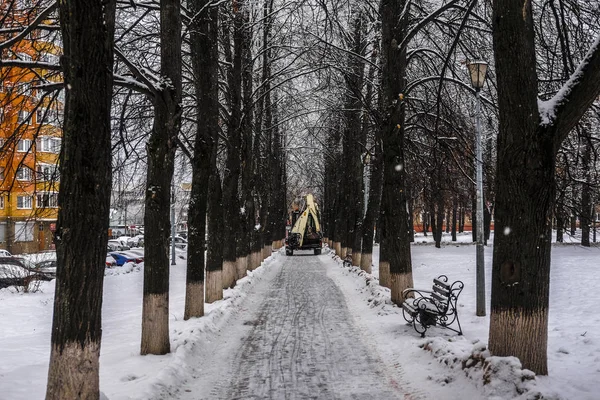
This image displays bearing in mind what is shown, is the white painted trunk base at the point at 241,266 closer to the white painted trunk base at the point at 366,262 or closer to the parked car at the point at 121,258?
the white painted trunk base at the point at 366,262

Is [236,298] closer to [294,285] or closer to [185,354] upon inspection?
[294,285]

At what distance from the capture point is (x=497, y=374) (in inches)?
229

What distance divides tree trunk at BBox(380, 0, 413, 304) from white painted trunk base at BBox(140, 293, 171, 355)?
5.90m

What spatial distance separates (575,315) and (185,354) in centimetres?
824

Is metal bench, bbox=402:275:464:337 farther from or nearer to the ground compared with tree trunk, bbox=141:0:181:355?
nearer to the ground

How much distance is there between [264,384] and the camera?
22.7 ft

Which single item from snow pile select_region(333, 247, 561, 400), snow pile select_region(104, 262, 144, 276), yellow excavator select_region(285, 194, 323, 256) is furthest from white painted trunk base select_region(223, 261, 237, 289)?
yellow excavator select_region(285, 194, 323, 256)

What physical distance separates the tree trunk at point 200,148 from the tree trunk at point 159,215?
238 cm

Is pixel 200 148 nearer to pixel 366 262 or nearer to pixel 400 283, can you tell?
pixel 400 283

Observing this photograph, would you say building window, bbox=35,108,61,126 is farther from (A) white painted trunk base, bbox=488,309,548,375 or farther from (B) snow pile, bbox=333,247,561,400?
(A) white painted trunk base, bbox=488,309,548,375

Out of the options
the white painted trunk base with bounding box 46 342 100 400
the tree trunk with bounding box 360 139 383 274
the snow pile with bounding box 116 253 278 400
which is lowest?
the snow pile with bounding box 116 253 278 400

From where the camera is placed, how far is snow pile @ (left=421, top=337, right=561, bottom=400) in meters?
5.39

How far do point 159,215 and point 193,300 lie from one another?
11.1 feet

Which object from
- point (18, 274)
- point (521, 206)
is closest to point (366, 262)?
point (18, 274)
